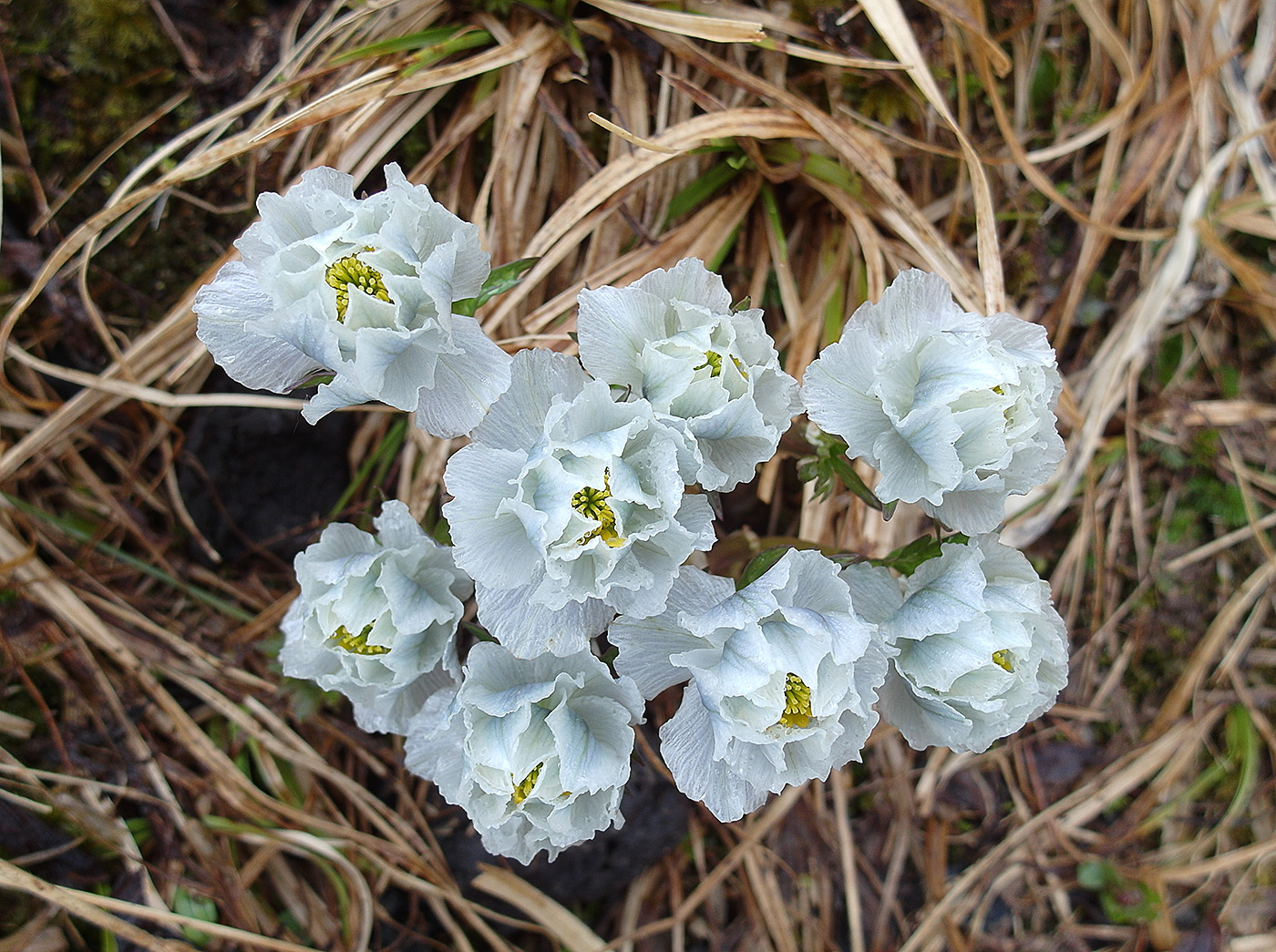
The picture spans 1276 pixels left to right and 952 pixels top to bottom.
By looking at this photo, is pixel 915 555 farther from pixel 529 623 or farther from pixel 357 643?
pixel 357 643

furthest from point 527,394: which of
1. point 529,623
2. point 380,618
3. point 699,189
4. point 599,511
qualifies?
point 699,189

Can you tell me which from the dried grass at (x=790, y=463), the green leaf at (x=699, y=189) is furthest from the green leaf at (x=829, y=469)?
the green leaf at (x=699, y=189)

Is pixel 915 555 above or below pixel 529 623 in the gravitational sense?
below

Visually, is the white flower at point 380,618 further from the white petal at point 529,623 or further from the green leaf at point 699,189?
the green leaf at point 699,189

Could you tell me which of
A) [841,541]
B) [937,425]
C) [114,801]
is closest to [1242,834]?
[841,541]

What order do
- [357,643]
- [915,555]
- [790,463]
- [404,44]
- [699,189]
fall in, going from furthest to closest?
[790,463]
[699,189]
[404,44]
[915,555]
[357,643]

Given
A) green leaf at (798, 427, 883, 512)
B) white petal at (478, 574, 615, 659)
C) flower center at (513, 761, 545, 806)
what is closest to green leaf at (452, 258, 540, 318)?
white petal at (478, 574, 615, 659)

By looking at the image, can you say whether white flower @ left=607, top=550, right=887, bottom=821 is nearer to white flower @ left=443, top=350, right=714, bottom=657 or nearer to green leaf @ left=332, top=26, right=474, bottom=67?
white flower @ left=443, top=350, right=714, bottom=657
